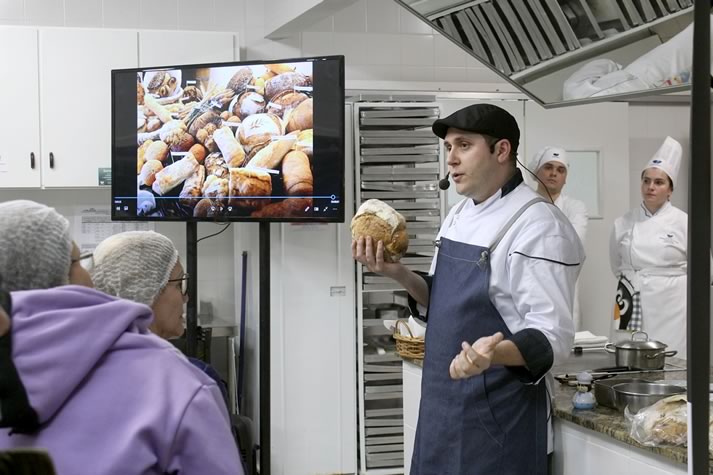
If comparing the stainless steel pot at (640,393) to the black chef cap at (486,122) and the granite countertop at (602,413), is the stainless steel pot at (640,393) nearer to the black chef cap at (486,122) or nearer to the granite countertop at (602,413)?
the granite countertop at (602,413)

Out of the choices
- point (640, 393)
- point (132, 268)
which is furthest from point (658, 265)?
point (132, 268)

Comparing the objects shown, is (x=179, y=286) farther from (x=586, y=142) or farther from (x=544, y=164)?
(x=586, y=142)

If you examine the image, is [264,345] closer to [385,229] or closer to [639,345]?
[385,229]

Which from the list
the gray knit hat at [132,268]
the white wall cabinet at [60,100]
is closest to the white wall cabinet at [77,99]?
the white wall cabinet at [60,100]

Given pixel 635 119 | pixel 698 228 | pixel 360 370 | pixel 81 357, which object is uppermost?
pixel 635 119

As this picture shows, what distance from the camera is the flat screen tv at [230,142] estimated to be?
4.08 meters

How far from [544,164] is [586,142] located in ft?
1.43

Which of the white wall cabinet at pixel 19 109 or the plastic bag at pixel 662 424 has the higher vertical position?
the white wall cabinet at pixel 19 109

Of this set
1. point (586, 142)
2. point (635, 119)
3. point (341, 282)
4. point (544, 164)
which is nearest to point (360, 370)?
point (341, 282)

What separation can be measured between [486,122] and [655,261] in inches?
126

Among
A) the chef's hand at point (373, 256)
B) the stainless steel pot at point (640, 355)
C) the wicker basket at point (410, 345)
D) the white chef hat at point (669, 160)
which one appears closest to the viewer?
the chef's hand at point (373, 256)

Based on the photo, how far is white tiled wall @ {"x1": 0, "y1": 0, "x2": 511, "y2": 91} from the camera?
503 cm

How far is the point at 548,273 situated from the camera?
2352 mm

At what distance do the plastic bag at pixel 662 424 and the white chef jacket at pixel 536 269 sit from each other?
0.86ft
